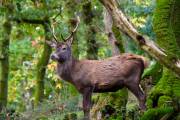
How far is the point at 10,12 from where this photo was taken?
1806 cm

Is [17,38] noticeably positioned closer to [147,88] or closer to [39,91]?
[39,91]

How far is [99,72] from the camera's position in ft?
38.6

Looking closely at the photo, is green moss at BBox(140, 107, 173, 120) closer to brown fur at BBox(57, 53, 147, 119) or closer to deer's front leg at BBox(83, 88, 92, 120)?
brown fur at BBox(57, 53, 147, 119)

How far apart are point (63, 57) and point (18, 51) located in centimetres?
1812

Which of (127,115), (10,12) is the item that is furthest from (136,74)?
(10,12)

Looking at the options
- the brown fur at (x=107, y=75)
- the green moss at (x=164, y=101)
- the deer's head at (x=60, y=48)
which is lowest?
the green moss at (x=164, y=101)

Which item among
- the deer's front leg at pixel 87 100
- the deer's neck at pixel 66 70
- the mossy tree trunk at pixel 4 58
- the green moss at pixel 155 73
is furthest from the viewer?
the mossy tree trunk at pixel 4 58

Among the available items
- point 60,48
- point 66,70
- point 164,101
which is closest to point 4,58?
point 66,70

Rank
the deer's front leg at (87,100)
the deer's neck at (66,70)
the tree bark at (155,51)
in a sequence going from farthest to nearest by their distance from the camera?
1. the deer's neck at (66,70)
2. the deer's front leg at (87,100)
3. the tree bark at (155,51)

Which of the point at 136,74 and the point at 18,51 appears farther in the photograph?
the point at 18,51

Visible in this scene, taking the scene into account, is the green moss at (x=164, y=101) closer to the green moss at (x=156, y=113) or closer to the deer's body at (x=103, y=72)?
the green moss at (x=156, y=113)

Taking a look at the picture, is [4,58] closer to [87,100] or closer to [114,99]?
[114,99]

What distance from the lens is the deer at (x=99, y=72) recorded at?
11.4m

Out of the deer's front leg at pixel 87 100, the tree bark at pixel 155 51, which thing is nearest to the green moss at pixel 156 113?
the tree bark at pixel 155 51
